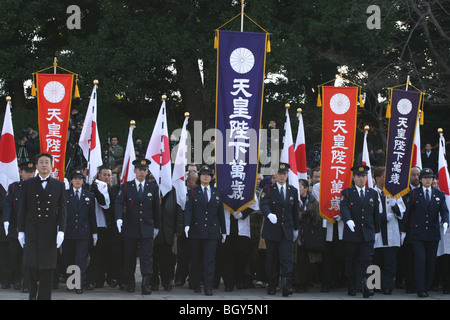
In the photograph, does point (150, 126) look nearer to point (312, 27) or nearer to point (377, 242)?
point (312, 27)

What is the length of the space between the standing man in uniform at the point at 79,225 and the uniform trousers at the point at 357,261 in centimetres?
406

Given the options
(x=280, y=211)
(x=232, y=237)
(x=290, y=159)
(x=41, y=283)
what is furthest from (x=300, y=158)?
(x=41, y=283)

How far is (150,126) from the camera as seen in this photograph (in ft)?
73.4

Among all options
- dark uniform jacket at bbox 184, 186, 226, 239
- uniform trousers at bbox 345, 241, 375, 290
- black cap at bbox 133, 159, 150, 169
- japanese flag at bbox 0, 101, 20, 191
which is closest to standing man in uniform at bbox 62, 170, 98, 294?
black cap at bbox 133, 159, 150, 169

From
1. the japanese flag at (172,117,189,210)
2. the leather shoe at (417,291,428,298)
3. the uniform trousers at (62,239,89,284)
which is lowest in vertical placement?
the leather shoe at (417,291,428,298)

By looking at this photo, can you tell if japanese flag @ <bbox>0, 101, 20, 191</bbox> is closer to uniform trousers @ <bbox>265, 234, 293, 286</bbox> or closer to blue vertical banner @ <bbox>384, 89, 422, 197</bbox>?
uniform trousers @ <bbox>265, 234, 293, 286</bbox>

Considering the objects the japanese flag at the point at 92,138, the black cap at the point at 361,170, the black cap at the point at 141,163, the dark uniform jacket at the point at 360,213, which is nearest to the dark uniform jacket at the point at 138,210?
the black cap at the point at 141,163

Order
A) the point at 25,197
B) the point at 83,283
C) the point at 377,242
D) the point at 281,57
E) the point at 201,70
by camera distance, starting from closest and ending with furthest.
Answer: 1. the point at 25,197
2. the point at 83,283
3. the point at 377,242
4. the point at 281,57
5. the point at 201,70

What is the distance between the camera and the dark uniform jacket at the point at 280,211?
33.1ft

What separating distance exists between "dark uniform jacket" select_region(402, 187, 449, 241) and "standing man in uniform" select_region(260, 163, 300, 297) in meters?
1.92

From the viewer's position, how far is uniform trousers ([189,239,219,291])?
388 inches

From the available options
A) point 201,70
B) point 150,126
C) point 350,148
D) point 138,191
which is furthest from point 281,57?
point 138,191

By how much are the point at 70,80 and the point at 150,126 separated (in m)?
11.1

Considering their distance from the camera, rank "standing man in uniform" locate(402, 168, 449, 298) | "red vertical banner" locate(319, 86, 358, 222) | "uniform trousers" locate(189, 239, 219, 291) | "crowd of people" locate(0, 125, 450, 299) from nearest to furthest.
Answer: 1. "uniform trousers" locate(189, 239, 219, 291)
2. "crowd of people" locate(0, 125, 450, 299)
3. "standing man in uniform" locate(402, 168, 449, 298)
4. "red vertical banner" locate(319, 86, 358, 222)
